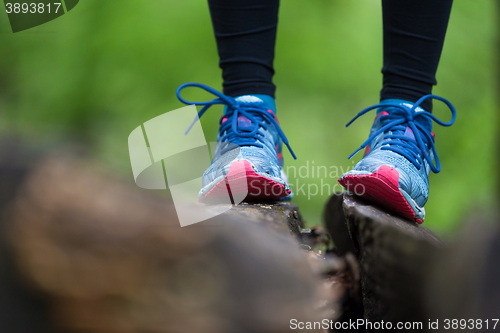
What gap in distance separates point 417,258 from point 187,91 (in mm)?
1634

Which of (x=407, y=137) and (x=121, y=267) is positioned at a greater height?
(x=121, y=267)

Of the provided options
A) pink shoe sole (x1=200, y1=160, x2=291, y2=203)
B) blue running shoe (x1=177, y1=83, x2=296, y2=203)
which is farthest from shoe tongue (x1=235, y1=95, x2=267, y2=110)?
pink shoe sole (x1=200, y1=160, x2=291, y2=203)

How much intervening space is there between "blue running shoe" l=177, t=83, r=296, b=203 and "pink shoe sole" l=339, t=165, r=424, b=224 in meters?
0.13

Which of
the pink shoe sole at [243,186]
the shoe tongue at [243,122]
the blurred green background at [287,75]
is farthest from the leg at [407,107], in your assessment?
the blurred green background at [287,75]

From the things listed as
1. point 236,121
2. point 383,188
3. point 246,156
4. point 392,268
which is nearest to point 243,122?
point 236,121

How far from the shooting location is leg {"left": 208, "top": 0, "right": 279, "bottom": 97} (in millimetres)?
769

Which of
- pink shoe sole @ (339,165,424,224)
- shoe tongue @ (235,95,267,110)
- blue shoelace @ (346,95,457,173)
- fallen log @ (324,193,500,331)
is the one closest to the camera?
fallen log @ (324,193,500,331)

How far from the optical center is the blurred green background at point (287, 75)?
1.66m

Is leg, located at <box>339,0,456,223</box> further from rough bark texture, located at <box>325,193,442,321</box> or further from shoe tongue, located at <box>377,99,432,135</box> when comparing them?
rough bark texture, located at <box>325,193,442,321</box>

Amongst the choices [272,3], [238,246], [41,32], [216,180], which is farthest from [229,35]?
[41,32]

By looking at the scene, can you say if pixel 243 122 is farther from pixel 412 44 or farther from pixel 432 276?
pixel 432 276

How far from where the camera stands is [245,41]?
787 mm

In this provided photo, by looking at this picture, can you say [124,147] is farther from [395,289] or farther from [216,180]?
[395,289]

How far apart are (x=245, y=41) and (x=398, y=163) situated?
42 centimetres
